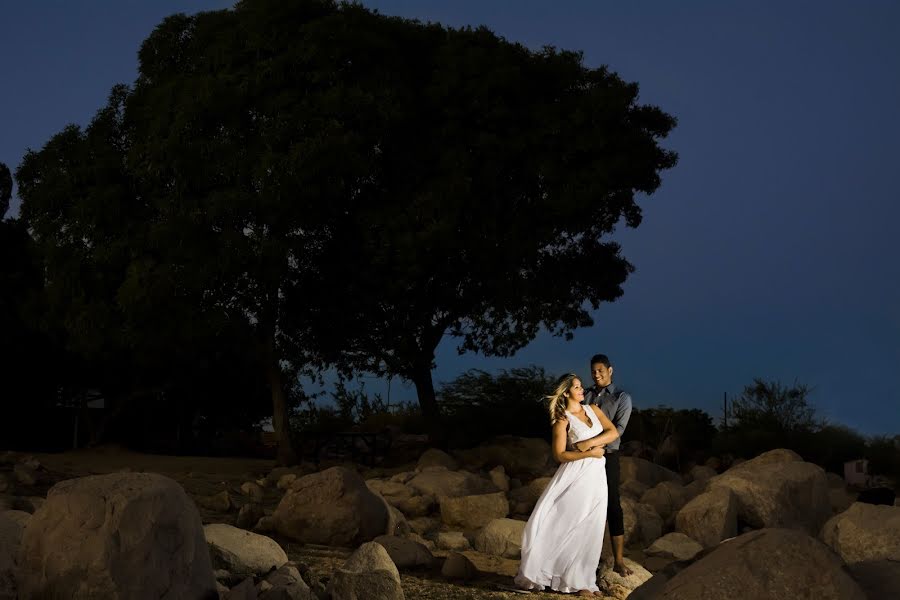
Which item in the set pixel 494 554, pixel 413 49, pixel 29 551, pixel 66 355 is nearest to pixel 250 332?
pixel 66 355

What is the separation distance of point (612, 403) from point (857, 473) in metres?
12.8

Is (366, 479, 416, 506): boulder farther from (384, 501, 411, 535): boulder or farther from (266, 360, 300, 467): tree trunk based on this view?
(266, 360, 300, 467): tree trunk

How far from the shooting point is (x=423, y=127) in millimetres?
20484

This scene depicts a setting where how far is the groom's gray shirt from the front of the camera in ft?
29.3

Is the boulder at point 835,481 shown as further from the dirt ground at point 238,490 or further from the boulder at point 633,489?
the dirt ground at point 238,490

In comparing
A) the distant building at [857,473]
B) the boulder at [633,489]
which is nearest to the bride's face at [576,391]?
the boulder at [633,489]

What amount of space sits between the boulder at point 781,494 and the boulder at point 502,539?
3064 millimetres

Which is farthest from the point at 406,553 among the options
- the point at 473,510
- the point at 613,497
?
the point at 473,510

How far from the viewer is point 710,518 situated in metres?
12.0

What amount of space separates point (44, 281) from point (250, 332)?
5.27m

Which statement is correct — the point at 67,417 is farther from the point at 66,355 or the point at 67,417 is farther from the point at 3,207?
the point at 3,207

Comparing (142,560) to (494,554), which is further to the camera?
(494,554)

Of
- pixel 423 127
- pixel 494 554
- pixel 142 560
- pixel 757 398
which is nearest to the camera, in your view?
pixel 142 560

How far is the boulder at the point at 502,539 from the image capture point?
35.5 feet
